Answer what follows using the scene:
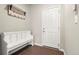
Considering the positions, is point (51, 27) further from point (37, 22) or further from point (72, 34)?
point (72, 34)

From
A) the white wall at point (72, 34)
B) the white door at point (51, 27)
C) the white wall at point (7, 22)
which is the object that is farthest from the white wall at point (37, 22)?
the white wall at point (72, 34)

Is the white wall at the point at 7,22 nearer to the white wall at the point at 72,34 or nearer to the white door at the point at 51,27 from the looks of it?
the white door at the point at 51,27

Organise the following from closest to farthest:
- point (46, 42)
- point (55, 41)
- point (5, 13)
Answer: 1. point (5, 13)
2. point (55, 41)
3. point (46, 42)

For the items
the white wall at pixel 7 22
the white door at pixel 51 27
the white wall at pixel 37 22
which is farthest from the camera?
the white wall at pixel 37 22

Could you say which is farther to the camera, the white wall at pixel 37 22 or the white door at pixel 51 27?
the white wall at pixel 37 22

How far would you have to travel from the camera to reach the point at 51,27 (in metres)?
3.64

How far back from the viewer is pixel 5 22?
242cm

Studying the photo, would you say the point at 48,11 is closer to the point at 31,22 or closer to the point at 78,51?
the point at 31,22

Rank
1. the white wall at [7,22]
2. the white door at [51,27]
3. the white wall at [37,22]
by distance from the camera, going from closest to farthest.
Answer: the white wall at [7,22]
the white door at [51,27]
the white wall at [37,22]

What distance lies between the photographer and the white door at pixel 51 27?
3.43 m

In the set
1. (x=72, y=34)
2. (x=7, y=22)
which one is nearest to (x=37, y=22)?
(x=7, y=22)

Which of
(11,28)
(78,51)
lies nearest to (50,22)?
(11,28)

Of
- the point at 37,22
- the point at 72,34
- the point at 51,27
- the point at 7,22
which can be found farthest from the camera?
the point at 37,22
